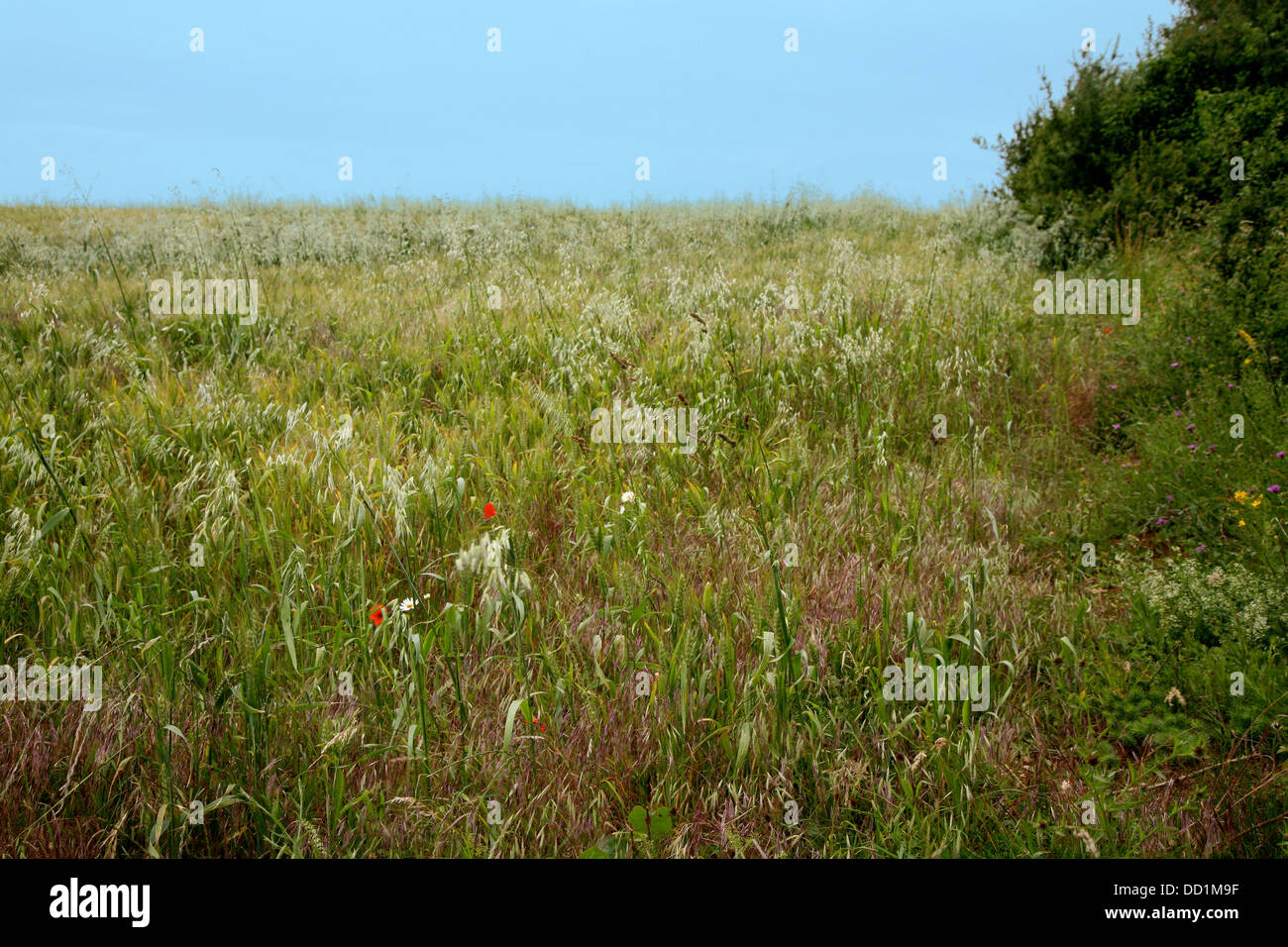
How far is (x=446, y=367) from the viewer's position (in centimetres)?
568

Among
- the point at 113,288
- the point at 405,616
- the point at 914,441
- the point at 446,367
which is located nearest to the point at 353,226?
the point at 113,288

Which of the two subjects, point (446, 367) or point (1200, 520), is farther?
point (446, 367)

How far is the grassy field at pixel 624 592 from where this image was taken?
2195 mm

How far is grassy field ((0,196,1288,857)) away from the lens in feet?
7.20

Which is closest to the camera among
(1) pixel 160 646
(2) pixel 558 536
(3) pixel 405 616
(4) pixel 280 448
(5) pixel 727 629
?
(1) pixel 160 646

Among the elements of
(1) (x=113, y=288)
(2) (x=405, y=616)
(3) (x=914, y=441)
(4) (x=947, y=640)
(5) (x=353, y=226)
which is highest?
(5) (x=353, y=226)

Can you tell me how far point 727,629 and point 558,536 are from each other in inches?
43.0

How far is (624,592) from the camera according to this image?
308 cm

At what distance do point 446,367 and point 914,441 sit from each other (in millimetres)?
3425

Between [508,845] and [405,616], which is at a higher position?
[405,616]

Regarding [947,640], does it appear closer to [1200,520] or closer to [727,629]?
[727,629]
